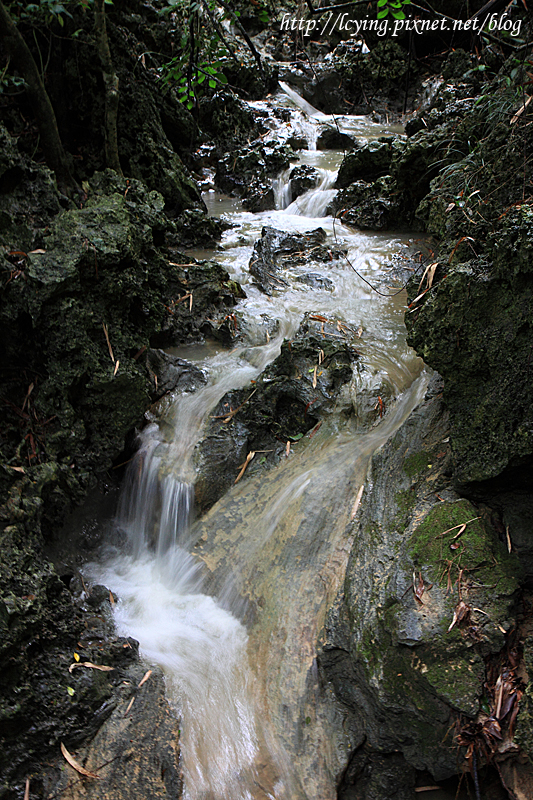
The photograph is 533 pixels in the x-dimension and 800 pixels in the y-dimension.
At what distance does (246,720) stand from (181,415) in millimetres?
2299

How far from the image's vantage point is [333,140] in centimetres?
1131

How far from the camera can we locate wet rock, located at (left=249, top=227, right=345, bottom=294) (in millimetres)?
6043

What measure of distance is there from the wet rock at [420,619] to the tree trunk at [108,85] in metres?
4.98

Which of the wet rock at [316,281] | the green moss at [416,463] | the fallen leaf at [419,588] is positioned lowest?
the fallen leaf at [419,588]

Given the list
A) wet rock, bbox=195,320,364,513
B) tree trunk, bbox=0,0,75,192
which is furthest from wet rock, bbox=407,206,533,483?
tree trunk, bbox=0,0,75,192

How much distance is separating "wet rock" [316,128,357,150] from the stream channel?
305 inches

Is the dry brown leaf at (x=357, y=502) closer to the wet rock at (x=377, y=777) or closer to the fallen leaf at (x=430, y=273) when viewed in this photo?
the wet rock at (x=377, y=777)

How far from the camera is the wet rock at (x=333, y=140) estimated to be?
10898 mm

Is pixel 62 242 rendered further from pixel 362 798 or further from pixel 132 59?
pixel 132 59

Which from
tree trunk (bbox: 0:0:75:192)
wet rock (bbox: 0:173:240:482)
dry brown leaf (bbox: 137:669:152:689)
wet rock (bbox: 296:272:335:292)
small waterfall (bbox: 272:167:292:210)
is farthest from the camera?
small waterfall (bbox: 272:167:292:210)

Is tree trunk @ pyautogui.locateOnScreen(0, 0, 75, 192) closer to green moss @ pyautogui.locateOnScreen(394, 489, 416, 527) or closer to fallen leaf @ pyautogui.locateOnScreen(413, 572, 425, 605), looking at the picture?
green moss @ pyautogui.locateOnScreen(394, 489, 416, 527)

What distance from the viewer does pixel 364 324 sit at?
15.5 ft

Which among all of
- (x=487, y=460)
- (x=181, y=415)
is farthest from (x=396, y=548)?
(x=181, y=415)

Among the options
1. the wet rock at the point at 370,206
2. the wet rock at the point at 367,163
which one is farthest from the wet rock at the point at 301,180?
the wet rock at the point at 370,206
